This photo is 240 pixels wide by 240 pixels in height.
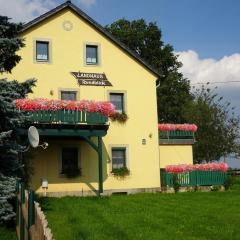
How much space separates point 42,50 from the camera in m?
26.0

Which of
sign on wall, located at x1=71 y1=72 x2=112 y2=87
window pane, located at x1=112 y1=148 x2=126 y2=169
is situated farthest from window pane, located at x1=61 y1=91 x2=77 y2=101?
window pane, located at x1=112 y1=148 x2=126 y2=169

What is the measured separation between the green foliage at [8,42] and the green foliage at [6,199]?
3486 mm

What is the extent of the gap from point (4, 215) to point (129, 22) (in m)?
40.0

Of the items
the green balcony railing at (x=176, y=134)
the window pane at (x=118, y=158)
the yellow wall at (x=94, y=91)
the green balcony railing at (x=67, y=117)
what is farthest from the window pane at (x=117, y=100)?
the green balcony railing at (x=67, y=117)

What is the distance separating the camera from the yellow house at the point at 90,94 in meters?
25.2

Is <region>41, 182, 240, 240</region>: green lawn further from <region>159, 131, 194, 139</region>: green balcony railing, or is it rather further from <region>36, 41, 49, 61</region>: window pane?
<region>36, 41, 49, 61</region>: window pane

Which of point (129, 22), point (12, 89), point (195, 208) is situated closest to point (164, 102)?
point (129, 22)

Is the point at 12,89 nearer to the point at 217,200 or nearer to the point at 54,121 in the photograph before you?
the point at 54,121

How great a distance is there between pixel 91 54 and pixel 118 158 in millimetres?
5601

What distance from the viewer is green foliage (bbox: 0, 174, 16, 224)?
13320 millimetres

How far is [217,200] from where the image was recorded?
2086cm

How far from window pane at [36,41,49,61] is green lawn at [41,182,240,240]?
8.16 metres

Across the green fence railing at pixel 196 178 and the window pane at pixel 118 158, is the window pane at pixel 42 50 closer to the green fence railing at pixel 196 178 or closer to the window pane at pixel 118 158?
the window pane at pixel 118 158

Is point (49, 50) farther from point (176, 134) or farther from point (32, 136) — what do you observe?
point (32, 136)
